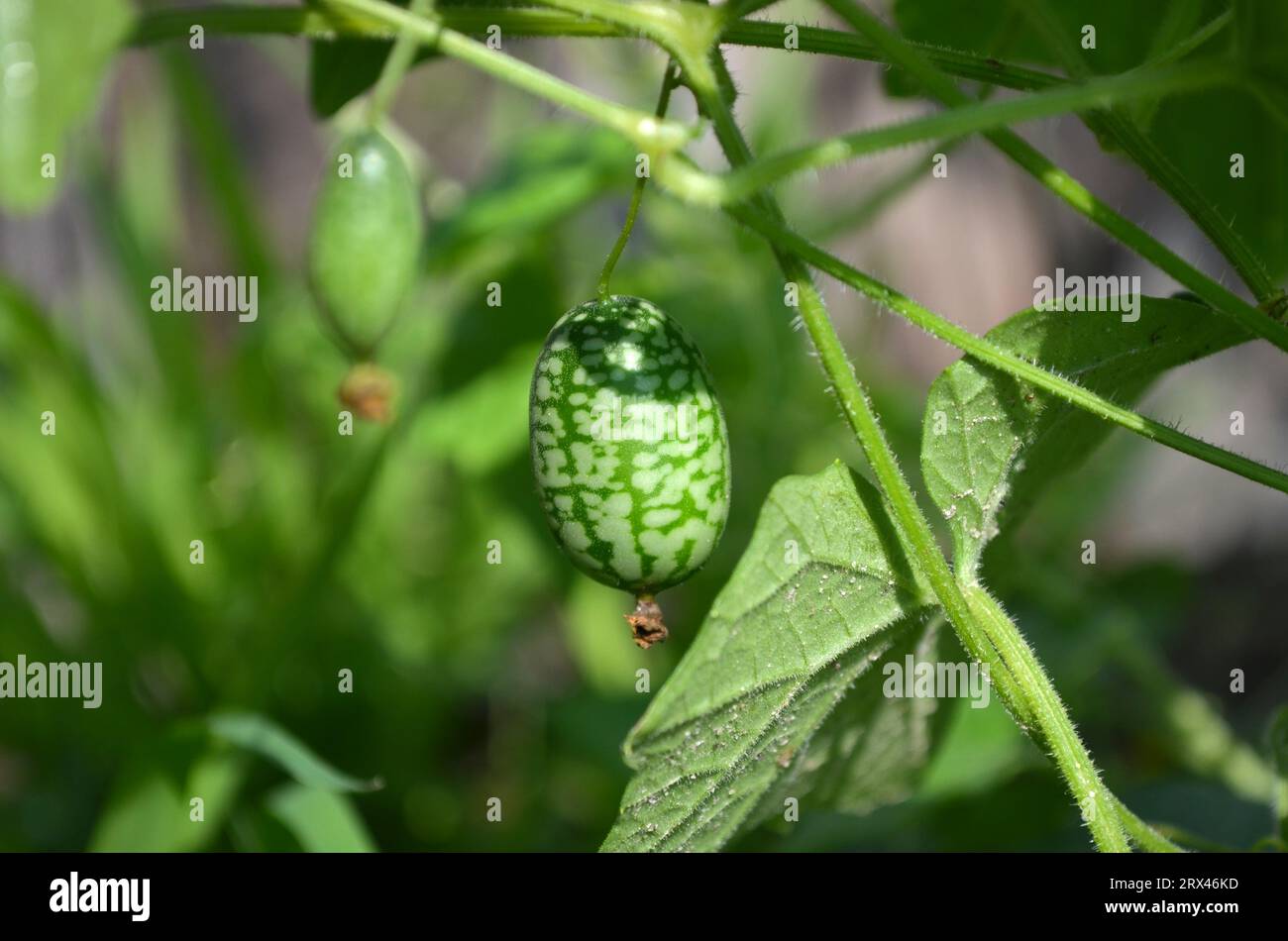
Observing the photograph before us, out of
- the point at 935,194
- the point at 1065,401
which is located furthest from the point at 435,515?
the point at 1065,401

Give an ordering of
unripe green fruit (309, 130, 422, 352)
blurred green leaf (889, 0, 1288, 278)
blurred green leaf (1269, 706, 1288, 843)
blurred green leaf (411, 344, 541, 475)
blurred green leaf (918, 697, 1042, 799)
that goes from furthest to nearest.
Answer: blurred green leaf (411, 344, 541, 475) < blurred green leaf (918, 697, 1042, 799) < blurred green leaf (889, 0, 1288, 278) < blurred green leaf (1269, 706, 1288, 843) < unripe green fruit (309, 130, 422, 352)

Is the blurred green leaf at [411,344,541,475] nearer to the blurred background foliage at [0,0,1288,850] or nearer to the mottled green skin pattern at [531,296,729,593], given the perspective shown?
the blurred background foliage at [0,0,1288,850]

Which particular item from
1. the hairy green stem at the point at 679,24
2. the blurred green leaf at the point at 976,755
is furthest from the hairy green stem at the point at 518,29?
the blurred green leaf at the point at 976,755

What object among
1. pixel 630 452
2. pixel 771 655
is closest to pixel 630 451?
pixel 630 452

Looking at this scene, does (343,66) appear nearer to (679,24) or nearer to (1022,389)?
(679,24)

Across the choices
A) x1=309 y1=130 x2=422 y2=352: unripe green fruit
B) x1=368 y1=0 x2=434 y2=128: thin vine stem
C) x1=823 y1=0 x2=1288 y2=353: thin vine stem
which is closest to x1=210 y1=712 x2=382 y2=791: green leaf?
x1=309 y1=130 x2=422 y2=352: unripe green fruit
